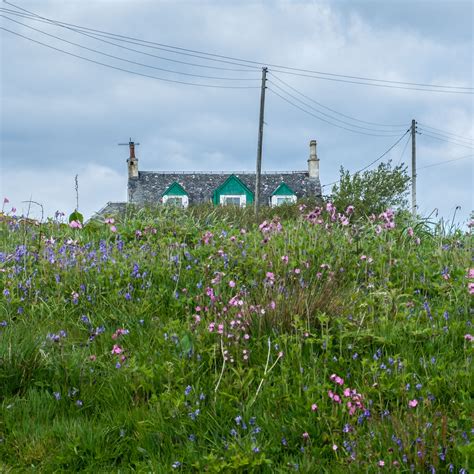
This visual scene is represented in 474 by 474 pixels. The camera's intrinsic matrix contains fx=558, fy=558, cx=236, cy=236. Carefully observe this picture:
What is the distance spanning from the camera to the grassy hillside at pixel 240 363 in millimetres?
3062

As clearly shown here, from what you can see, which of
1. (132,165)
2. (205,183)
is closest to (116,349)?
(205,183)

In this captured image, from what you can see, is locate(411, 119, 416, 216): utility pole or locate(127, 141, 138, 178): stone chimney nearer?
locate(411, 119, 416, 216): utility pole

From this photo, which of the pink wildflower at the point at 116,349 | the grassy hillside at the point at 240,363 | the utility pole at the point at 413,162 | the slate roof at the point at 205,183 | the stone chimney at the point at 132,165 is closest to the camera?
the grassy hillside at the point at 240,363

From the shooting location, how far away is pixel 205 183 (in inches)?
1761

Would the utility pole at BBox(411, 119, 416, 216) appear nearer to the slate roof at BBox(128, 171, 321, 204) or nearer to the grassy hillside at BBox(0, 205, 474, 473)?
the slate roof at BBox(128, 171, 321, 204)

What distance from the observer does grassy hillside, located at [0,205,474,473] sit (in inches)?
121

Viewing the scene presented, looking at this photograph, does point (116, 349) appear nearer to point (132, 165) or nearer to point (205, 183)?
point (205, 183)

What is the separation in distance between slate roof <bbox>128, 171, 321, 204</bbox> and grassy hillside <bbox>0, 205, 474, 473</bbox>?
3761 centimetres

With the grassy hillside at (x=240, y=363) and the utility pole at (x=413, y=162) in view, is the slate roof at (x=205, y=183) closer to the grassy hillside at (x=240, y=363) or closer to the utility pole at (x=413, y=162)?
the utility pole at (x=413, y=162)

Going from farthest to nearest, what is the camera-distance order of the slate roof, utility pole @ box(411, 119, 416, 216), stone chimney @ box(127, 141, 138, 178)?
stone chimney @ box(127, 141, 138, 178), the slate roof, utility pole @ box(411, 119, 416, 216)

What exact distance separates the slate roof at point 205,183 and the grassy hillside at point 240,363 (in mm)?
37611

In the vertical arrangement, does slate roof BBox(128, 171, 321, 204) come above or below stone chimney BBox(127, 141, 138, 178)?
below

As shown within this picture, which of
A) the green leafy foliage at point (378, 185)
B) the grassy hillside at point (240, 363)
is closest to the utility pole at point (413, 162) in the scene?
the green leafy foliage at point (378, 185)

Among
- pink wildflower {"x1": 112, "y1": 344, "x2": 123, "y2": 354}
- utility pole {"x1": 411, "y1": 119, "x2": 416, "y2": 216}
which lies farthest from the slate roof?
pink wildflower {"x1": 112, "y1": 344, "x2": 123, "y2": 354}
